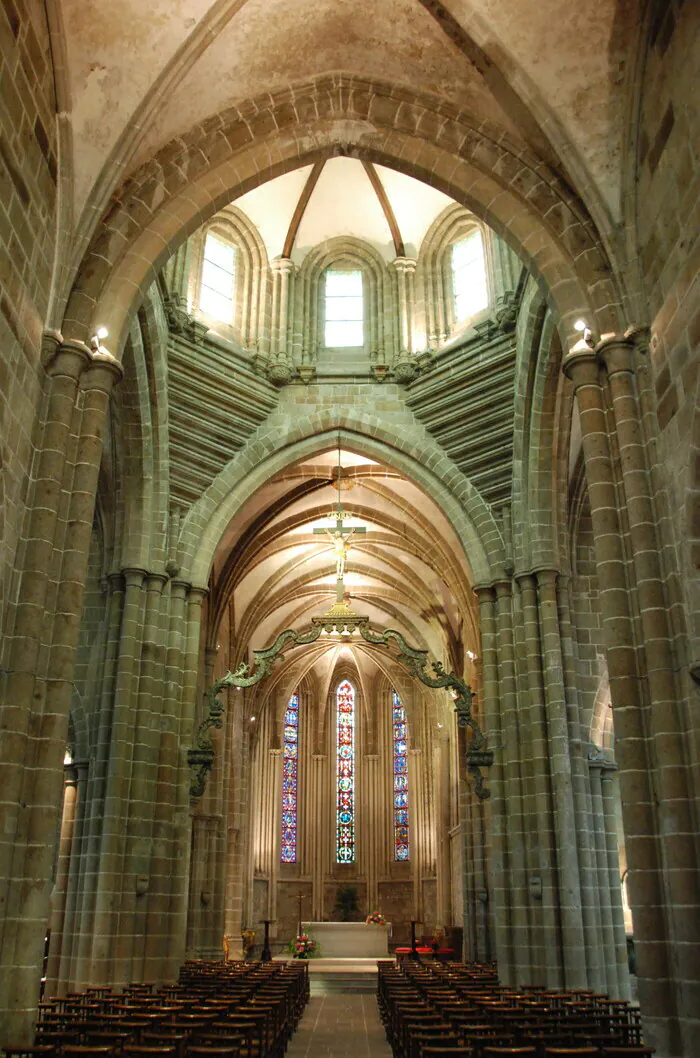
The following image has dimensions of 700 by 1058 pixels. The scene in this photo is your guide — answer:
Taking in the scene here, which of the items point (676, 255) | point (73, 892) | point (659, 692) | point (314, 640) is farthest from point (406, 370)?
point (659, 692)

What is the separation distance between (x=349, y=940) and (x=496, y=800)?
1389cm

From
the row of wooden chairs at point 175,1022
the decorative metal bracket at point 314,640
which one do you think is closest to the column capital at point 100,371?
the decorative metal bracket at point 314,640

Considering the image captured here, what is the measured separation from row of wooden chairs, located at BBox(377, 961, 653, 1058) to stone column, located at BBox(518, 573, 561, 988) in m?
1.37

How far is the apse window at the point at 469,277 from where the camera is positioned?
19.9m

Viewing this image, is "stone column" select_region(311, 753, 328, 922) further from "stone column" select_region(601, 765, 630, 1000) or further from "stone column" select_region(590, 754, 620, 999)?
"stone column" select_region(590, 754, 620, 999)

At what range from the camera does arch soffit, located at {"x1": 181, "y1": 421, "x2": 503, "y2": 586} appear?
59.1 ft

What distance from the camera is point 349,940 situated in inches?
1082

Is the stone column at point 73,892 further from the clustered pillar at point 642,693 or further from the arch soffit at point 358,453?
the clustered pillar at point 642,693

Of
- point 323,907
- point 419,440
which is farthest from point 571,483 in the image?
point 323,907

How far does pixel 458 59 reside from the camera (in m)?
12.5

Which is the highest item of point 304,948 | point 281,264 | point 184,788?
point 281,264

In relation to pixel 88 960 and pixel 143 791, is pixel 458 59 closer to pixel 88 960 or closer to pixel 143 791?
pixel 143 791

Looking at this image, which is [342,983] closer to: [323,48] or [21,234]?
[21,234]

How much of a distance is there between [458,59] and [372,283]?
29.7ft
